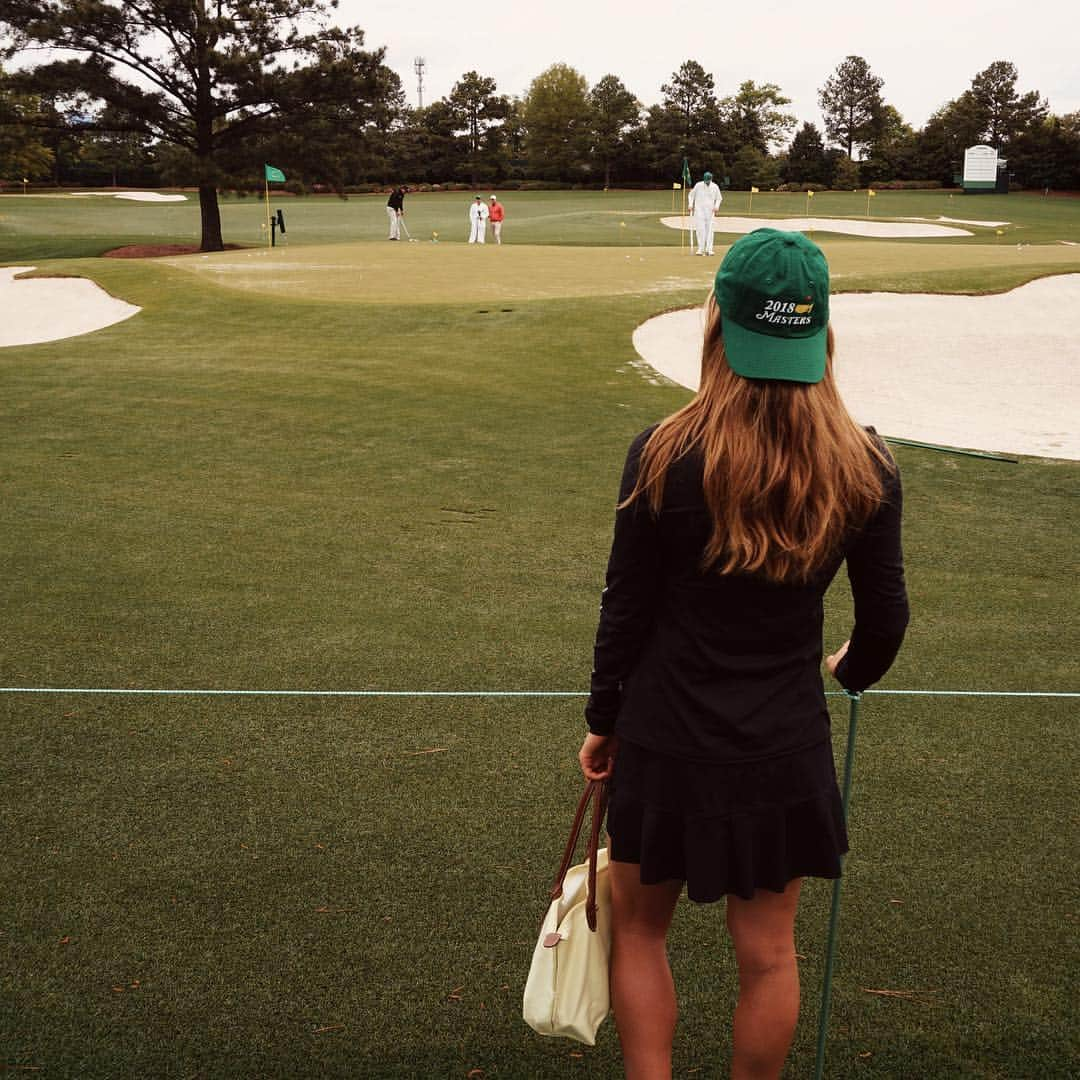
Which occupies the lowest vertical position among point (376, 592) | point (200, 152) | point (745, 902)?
point (376, 592)

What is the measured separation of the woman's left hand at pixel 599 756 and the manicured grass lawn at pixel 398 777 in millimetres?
1042

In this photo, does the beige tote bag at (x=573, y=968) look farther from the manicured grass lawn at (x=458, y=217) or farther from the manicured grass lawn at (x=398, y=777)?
the manicured grass lawn at (x=458, y=217)

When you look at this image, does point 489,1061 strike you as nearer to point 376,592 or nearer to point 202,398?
point 376,592

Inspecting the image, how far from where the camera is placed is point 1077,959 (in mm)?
3477

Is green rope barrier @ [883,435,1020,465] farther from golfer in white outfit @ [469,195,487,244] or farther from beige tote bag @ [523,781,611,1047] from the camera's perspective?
golfer in white outfit @ [469,195,487,244]

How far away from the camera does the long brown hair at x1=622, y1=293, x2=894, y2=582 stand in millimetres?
2201

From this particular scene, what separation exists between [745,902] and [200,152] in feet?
101

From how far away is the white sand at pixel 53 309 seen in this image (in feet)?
56.2

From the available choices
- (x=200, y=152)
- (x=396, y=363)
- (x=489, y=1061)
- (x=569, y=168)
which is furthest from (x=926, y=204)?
(x=489, y=1061)

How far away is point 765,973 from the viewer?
2.47 meters

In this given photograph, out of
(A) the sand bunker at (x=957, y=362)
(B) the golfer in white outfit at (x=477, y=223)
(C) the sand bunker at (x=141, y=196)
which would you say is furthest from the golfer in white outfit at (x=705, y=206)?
(C) the sand bunker at (x=141, y=196)

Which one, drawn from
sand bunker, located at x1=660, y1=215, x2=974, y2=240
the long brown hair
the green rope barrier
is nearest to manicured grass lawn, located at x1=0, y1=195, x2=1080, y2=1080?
the green rope barrier

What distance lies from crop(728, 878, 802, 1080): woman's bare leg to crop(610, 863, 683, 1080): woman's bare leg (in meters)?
0.16

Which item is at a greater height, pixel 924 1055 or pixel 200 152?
pixel 200 152
